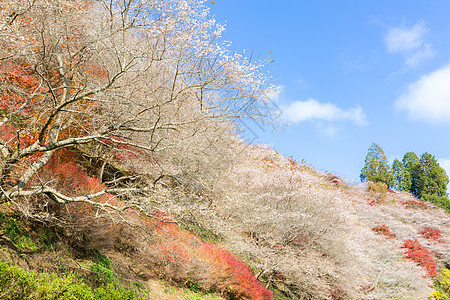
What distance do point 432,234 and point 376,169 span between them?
1623 centimetres

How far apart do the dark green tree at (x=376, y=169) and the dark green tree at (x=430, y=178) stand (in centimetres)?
499

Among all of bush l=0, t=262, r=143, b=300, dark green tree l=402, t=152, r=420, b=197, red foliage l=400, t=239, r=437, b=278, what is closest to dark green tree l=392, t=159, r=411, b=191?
dark green tree l=402, t=152, r=420, b=197

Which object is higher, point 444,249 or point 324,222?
point 444,249

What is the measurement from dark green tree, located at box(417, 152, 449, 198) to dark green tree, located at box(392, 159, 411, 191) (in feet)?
5.81

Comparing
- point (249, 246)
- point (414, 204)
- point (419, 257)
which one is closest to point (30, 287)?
point (249, 246)

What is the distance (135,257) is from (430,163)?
48.4m

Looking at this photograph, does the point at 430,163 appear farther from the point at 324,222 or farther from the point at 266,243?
the point at 266,243

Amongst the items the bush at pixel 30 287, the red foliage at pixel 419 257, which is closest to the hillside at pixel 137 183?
the bush at pixel 30 287

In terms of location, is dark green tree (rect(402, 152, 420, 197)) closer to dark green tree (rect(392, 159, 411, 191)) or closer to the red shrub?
dark green tree (rect(392, 159, 411, 191))

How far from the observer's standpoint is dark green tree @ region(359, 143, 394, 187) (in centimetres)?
4103

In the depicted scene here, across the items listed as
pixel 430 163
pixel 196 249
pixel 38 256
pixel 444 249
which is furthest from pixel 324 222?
pixel 430 163

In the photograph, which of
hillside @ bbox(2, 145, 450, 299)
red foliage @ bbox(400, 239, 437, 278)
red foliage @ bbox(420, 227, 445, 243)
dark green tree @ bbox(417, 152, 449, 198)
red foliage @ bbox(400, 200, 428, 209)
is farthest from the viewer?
dark green tree @ bbox(417, 152, 449, 198)

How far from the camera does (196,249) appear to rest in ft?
29.8

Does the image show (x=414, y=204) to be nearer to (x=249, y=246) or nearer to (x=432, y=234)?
(x=432, y=234)
